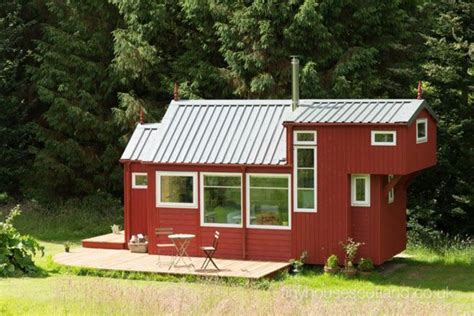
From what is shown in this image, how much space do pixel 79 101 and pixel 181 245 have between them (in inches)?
372

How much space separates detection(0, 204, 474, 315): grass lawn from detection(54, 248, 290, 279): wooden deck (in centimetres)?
24

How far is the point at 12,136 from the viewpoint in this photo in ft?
100

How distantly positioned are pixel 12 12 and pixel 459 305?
19.7 m

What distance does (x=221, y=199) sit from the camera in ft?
67.2

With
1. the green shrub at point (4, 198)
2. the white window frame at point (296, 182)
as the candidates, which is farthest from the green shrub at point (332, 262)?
the green shrub at point (4, 198)

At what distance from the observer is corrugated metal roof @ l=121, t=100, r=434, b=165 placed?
768 inches

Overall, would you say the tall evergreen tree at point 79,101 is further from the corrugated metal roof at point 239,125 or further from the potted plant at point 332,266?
the potted plant at point 332,266

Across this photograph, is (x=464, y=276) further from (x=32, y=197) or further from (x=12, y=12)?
(x=12, y=12)

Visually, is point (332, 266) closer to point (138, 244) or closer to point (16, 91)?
point (138, 244)

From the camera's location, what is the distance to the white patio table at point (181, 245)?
19.8 metres

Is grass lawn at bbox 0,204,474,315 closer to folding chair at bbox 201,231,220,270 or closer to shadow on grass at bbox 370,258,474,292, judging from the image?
shadow on grass at bbox 370,258,474,292

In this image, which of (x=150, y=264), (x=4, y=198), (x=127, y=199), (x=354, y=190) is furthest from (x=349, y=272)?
(x=4, y=198)

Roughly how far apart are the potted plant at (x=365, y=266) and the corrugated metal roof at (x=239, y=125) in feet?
8.12

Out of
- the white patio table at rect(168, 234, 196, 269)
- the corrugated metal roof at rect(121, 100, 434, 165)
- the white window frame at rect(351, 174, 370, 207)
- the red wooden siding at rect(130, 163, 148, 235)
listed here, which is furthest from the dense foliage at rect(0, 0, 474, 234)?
the white patio table at rect(168, 234, 196, 269)
